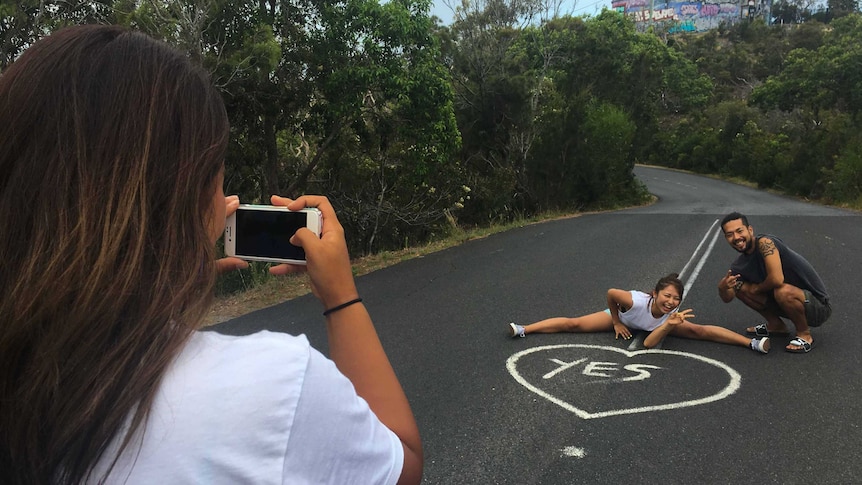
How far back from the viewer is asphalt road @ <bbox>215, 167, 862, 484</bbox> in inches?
137

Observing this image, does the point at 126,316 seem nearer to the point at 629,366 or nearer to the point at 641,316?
the point at 629,366

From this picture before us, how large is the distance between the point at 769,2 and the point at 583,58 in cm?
8514

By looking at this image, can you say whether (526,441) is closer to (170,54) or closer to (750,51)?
(170,54)

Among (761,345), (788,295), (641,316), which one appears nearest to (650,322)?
(641,316)

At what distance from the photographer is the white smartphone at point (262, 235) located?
58.3 inches

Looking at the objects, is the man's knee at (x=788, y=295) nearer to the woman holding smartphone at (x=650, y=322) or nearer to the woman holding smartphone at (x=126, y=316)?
the woman holding smartphone at (x=650, y=322)

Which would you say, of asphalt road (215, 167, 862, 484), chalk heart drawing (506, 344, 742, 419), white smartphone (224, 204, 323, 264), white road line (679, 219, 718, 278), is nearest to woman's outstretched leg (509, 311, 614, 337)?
asphalt road (215, 167, 862, 484)

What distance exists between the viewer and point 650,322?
5.75 meters

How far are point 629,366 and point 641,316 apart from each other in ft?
2.74

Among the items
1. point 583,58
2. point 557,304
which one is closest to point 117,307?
point 557,304

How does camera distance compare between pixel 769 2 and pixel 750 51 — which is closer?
pixel 750 51

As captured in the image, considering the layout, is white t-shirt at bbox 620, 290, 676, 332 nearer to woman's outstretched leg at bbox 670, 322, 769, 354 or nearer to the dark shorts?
woman's outstretched leg at bbox 670, 322, 769, 354

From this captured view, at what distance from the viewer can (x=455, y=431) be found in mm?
3934

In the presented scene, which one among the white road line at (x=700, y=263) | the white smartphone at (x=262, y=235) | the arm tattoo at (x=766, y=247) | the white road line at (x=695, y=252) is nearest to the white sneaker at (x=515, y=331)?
the arm tattoo at (x=766, y=247)
